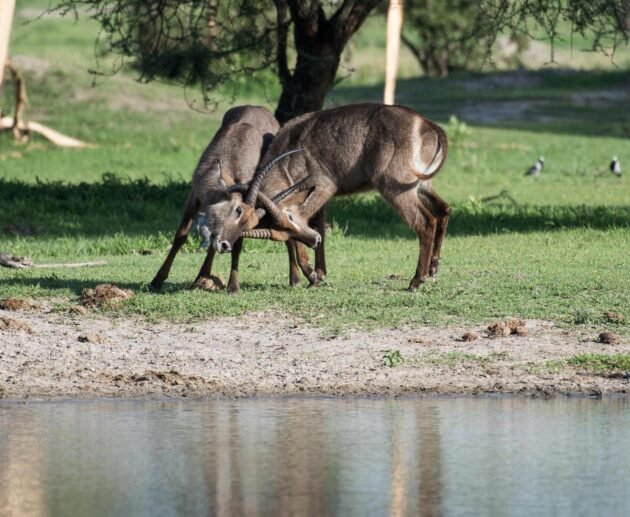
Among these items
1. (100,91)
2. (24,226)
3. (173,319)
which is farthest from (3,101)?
(173,319)

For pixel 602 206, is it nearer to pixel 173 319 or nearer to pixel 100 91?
pixel 173 319

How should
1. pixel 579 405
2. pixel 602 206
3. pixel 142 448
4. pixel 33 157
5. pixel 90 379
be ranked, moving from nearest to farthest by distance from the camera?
pixel 142 448 → pixel 579 405 → pixel 90 379 → pixel 602 206 → pixel 33 157

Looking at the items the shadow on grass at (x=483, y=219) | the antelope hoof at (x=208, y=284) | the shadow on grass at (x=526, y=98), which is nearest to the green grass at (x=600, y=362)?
the antelope hoof at (x=208, y=284)

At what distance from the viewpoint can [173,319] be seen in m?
9.91

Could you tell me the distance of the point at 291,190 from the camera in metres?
10.7

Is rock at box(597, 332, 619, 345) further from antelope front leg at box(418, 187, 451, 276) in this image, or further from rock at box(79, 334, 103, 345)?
rock at box(79, 334, 103, 345)

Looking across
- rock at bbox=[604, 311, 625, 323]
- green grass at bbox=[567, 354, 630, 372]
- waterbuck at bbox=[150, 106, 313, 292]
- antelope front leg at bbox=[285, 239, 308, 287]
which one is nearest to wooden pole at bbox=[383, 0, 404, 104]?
waterbuck at bbox=[150, 106, 313, 292]

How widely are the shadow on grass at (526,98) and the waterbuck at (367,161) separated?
19.8 m

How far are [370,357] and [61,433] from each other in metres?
2.24

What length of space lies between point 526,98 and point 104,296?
86.9 ft

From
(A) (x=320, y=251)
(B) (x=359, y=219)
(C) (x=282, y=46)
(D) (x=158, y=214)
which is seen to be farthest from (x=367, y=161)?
(D) (x=158, y=214)

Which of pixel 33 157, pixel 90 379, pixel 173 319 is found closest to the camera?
pixel 90 379

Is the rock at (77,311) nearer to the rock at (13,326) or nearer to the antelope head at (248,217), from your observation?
the rock at (13,326)

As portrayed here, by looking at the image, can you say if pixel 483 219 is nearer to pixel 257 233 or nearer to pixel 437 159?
pixel 437 159
